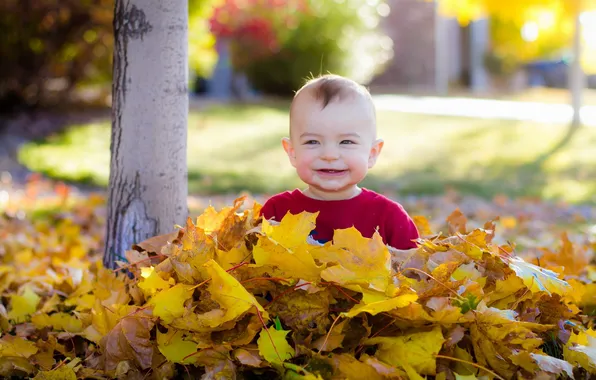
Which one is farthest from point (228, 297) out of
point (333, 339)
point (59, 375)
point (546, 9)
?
point (546, 9)

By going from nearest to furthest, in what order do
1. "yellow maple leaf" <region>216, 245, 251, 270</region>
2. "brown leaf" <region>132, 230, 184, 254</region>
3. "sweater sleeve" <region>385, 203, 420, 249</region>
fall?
"yellow maple leaf" <region>216, 245, 251, 270</region>, "brown leaf" <region>132, 230, 184, 254</region>, "sweater sleeve" <region>385, 203, 420, 249</region>

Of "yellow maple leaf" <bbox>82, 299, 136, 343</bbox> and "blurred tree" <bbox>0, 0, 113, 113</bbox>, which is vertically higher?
"blurred tree" <bbox>0, 0, 113, 113</bbox>

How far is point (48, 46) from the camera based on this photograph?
10109 mm

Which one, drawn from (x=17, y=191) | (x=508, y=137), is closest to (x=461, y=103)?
(x=508, y=137)

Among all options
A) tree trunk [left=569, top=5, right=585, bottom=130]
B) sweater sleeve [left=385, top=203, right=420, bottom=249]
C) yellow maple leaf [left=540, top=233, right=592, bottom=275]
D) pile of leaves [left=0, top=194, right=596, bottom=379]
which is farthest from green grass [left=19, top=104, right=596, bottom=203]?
pile of leaves [left=0, top=194, right=596, bottom=379]

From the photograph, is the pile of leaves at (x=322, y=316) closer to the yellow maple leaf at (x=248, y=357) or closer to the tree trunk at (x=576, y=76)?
the yellow maple leaf at (x=248, y=357)

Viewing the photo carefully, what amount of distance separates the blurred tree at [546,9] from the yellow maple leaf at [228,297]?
1053 centimetres

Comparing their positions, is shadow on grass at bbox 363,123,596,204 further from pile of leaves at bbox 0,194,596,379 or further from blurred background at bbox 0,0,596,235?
pile of leaves at bbox 0,194,596,379

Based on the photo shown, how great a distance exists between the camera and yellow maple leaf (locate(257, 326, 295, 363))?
1.62 m

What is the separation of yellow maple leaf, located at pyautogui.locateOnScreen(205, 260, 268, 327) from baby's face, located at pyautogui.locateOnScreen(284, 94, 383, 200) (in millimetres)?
655

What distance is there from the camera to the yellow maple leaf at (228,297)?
1.60 metres

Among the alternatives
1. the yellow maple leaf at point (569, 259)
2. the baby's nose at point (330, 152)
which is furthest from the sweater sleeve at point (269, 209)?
the yellow maple leaf at point (569, 259)

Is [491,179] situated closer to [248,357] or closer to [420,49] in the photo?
[248,357]

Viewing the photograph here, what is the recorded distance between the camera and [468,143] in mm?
10477
